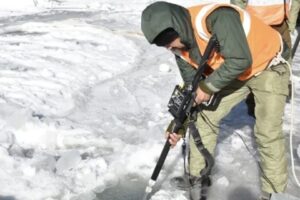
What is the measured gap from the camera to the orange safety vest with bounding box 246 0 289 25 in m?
5.10

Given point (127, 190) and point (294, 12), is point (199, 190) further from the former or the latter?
point (294, 12)

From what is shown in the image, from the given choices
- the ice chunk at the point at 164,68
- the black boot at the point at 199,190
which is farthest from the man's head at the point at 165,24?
the ice chunk at the point at 164,68

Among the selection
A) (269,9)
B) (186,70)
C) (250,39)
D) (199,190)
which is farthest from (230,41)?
(269,9)

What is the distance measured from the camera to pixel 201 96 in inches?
146

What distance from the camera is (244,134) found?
5.70m

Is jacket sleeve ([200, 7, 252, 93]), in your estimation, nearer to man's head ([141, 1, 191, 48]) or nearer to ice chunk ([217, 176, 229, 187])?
man's head ([141, 1, 191, 48])

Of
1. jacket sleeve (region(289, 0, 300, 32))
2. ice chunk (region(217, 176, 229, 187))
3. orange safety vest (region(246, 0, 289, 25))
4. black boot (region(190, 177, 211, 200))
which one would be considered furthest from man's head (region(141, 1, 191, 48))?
jacket sleeve (region(289, 0, 300, 32))

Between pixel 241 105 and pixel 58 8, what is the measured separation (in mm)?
8047

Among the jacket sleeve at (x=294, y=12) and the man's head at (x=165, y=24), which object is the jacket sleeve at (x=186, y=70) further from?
the jacket sleeve at (x=294, y=12)

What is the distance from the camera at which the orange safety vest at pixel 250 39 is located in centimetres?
352

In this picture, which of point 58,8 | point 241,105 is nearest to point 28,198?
point 241,105

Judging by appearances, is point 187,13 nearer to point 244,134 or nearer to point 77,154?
point 77,154

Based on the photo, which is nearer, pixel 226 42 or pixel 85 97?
pixel 226 42

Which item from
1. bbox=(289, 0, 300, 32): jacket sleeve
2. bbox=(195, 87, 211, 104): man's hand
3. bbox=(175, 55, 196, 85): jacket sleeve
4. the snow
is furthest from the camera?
bbox=(289, 0, 300, 32): jacket sleeve
